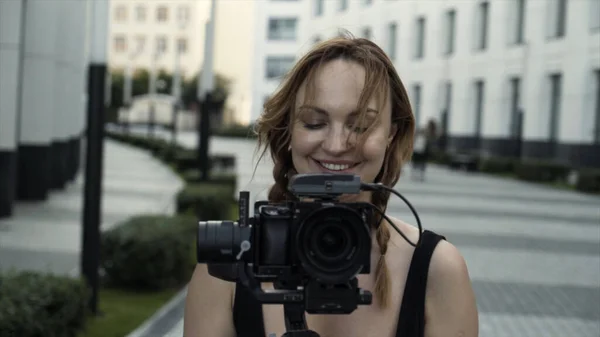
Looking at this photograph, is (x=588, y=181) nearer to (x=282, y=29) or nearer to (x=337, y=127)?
(x=337, y=127)

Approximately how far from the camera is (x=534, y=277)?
31.2ft

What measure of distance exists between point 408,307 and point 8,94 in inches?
457

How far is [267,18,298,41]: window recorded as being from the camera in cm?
7262

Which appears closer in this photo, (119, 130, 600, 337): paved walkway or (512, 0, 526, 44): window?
(119, 130, 600, 337): paved walkway

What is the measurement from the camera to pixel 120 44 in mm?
98188

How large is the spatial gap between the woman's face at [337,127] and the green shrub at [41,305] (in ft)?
10.1

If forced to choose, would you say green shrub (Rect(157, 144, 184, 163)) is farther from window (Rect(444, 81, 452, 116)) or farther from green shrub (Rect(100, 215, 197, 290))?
green shrub (Rect(100, 215, 197, 290))

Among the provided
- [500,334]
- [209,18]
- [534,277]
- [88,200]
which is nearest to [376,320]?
[500,334]

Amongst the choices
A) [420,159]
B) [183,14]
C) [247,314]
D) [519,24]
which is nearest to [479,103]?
[519,24]

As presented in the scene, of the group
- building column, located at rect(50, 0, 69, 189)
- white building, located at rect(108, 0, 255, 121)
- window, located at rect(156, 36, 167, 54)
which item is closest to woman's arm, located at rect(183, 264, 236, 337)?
building column, located at rect(50, 0, 69, 189)

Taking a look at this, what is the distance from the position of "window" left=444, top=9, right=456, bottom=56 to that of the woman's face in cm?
2637

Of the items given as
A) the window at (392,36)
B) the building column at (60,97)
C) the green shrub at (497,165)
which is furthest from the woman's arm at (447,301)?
the window at (392,36)

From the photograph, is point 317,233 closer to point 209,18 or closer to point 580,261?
point 580,261

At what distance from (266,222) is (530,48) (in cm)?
2664
